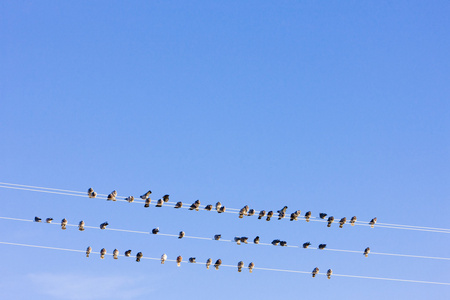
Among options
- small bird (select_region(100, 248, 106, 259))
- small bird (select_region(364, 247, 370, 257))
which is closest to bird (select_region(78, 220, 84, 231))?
small bird (select_region(100, 248, 106, 259))

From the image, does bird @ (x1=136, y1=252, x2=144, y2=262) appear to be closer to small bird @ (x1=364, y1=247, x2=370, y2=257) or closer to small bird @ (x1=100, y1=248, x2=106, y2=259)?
small bird @ (x1=100, y1=248, x2=106, y2=259)

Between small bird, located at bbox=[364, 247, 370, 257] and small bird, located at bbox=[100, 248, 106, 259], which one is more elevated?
small bird, located at bbox=[364, 247, 370, 257]

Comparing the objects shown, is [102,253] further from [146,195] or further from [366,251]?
[366,251]

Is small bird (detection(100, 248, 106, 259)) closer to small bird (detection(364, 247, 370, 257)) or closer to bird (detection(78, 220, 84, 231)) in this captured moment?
bird (detection(78, 220, 84, 231))

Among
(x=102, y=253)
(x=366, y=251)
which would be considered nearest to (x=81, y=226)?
(x=102, y=253)

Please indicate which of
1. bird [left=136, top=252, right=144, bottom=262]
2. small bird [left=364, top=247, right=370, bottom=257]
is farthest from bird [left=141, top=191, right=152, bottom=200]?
small bird [left=364, top=247, right=370, bottom=257]

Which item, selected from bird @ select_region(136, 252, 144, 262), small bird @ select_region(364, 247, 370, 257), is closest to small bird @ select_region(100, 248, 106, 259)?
bird @ select_region(136, 252, 144, 262)

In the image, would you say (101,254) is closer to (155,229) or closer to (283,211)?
(155,229)

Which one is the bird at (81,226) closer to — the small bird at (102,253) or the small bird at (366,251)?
the small bird at (102,253)

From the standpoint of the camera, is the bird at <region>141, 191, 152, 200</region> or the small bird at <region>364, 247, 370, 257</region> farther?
the small bird at <region>364, 247, 370, 257</region>

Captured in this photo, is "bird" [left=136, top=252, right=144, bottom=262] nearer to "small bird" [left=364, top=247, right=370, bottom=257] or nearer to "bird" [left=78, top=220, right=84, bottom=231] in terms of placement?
"bird" [left=78, top=220, right=84, bottom=231]

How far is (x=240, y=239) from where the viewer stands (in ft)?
156

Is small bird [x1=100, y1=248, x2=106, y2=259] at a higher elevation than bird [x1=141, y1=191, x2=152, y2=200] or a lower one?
lower

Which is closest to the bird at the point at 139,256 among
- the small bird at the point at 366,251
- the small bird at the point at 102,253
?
the small bird at the point at 102,253
